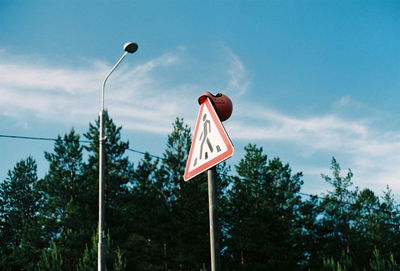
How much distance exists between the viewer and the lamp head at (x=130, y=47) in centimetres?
1204

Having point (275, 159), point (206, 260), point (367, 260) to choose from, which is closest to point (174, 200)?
point (206, 260)

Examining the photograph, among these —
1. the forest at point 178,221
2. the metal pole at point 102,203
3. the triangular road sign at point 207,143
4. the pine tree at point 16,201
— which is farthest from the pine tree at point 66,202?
the triangular road sign at point 207,143

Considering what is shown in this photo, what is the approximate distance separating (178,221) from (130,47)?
24194 millimetres

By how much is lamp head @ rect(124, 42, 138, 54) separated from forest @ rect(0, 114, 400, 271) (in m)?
17.9

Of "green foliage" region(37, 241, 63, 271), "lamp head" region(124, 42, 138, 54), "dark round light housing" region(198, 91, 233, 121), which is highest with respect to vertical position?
"lamp head" region(124, 42, 138, 54)

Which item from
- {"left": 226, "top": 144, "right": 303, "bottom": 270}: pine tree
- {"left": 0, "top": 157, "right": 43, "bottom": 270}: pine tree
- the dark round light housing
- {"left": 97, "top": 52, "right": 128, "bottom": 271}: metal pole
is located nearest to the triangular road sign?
the dark round light housing

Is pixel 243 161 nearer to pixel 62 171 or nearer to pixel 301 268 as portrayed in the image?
pixel 301 268

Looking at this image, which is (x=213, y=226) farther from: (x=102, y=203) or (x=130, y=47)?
(x=102, y=203)

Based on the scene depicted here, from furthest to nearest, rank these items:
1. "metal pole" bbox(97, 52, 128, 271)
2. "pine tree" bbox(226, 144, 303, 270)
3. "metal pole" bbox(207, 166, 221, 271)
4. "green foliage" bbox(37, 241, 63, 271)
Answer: "pine tree" bbox(226, 144, 303, 270) < "green foliage" bbox(37, 241, 63, 271) < "metal pole" bbox(97, 52, 128, 271) < "metal pole" bbox(207, 166, 221, 271)

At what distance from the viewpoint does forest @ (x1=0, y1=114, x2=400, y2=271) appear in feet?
105

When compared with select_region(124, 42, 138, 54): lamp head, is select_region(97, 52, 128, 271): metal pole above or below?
below

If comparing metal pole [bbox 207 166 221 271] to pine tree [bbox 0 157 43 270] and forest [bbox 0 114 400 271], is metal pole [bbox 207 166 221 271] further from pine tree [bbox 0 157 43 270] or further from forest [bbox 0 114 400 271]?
pine tree [bbox 0 157 43 270]

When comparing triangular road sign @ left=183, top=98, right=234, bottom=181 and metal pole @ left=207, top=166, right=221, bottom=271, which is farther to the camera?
triangular road sign @ left=183, top=98, right=234, bottom=181

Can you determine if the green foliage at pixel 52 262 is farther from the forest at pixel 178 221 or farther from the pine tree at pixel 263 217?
the pine tree at pixel 263 217
